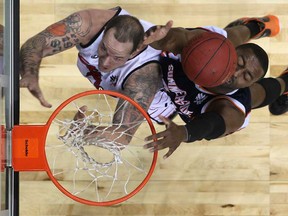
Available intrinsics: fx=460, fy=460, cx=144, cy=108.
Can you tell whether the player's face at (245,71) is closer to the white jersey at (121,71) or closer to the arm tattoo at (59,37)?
the white jersey at (121,71)

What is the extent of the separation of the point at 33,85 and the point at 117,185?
1.60 ft

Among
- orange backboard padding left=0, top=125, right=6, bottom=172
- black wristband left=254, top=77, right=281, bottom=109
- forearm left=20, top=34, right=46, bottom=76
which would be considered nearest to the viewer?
orange backboard padding left=0, top=125, right=6, bottom=172

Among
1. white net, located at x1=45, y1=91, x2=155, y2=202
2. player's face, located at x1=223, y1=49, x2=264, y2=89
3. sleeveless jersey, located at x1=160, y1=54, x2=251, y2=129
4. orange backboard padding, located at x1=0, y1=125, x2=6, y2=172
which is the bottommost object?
white net, located at x1=45, y1=91, x2=155, y2=202

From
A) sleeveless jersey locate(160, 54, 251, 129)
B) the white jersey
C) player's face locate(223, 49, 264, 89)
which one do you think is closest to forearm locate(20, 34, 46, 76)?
the white jersey

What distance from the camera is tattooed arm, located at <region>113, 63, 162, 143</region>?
4.41ft

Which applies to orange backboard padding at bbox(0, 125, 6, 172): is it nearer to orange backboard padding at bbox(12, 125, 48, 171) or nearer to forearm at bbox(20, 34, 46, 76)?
orange backboard padding at bbox(12, 125, 48, 171)

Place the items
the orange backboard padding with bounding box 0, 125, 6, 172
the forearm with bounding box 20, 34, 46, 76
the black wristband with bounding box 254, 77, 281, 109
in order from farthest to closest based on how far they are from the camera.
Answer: the black wristband with bounding box 254, 77, 281, 109 → the forearm with bounding box 20, 34, 46, 76 → the orange backboard padding with bounding box 0, 125, 6, 172

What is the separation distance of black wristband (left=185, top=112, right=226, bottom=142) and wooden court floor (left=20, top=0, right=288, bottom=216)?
0.26m

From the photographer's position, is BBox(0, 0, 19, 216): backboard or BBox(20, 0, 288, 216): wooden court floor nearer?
BBox(0, 0, 19, 216): backboard

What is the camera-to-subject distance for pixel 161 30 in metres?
1.39

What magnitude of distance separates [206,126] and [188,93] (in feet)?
0.59

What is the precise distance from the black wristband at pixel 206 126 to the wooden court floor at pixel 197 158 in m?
0.26

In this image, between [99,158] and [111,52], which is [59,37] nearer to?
[111,52]

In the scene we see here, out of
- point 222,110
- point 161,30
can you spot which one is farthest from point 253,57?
point 161,30
